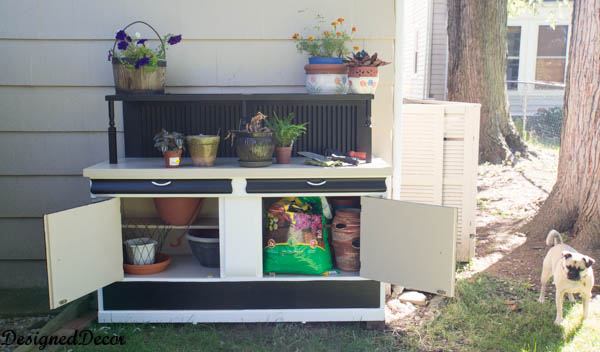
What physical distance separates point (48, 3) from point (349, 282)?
2.47m

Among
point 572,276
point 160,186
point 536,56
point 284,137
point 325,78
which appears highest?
point 536,56

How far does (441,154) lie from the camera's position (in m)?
4.00

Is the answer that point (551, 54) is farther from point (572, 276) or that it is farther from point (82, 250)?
point (82, 250)

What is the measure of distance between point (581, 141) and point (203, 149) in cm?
290

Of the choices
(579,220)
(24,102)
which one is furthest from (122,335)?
(579,220)

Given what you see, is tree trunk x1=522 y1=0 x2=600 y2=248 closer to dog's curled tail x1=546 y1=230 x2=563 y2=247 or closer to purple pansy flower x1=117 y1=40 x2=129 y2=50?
dog's curled tail x1=546 y1=230 x2=563 y2=247

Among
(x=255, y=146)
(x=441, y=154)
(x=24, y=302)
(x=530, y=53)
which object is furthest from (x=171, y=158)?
(x=530, y=53)

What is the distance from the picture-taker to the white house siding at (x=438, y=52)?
1039cm

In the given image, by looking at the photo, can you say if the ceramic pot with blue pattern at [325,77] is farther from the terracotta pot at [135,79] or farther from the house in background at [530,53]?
the house in background at [530,53]

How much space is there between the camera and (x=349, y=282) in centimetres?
312

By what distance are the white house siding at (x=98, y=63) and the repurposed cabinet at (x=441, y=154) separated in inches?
19.9

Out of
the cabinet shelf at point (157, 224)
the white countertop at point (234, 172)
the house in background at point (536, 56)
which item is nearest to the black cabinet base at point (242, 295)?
the cabinet shelf at point (157, 224)

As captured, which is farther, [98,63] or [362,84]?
[98,63]

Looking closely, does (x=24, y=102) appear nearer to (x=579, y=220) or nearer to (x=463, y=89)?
(x=579, y=220)
